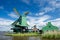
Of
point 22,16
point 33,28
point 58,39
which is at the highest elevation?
point 22,16

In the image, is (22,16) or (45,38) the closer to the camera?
(45,38)

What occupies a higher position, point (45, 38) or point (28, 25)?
point (28, 25)

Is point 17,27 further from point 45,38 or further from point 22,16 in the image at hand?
point 45,38

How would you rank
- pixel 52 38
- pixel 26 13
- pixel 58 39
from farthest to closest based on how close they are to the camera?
pixel 26 13 → pixel 52 38 → pixel 58 39

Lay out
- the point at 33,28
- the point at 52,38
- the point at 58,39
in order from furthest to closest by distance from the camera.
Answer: the point at 33,28
the point at 52,38
the point at 58,39

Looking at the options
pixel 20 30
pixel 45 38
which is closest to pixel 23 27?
pixel 20 30

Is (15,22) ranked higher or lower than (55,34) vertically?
higher

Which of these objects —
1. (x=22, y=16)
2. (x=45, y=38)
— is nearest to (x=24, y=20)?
(x=22, y=16)

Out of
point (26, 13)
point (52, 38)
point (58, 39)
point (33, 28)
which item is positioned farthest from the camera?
point (26, 13)

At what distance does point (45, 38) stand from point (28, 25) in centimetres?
3978

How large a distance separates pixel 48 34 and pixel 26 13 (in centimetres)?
4176

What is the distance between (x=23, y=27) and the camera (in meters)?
60.2

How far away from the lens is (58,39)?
18953mm

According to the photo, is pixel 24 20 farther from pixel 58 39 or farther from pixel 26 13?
pixel 58 39
